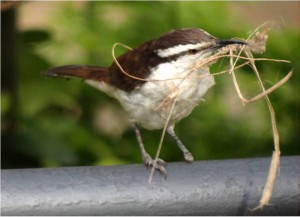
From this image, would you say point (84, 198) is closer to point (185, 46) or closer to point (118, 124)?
point (185, 46)

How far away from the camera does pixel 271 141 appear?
4832 mm

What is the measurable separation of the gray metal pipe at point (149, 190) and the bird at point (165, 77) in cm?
15

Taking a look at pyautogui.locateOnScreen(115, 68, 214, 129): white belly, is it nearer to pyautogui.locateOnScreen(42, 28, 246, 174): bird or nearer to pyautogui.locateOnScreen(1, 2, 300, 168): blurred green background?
pyautogui.locateOnScreen(42, 28, 246, 174): bird

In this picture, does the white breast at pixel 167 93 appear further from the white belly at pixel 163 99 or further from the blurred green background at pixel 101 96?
the blurred green background at pixel 101 96

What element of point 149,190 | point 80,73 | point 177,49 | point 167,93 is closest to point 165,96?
point 167,93

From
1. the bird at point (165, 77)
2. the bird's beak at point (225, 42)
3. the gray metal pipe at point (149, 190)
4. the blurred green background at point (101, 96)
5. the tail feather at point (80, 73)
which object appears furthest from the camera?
the blurred green background at point (101, 96)

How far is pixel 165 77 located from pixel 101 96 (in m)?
1.84

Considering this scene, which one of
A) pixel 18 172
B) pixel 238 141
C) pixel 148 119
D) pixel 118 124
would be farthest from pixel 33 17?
pixel 18 172

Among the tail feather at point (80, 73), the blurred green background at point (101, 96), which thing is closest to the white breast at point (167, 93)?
the tail feather at point (80, 73)

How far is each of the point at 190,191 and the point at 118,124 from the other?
2.45 metres

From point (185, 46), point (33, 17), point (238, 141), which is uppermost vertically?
point (185, 46)

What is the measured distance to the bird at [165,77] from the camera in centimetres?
315

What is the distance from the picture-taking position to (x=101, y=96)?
5133 millimetres

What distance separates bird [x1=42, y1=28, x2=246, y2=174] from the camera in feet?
10.3
